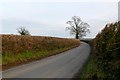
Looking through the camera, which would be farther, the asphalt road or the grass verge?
the asphalt road

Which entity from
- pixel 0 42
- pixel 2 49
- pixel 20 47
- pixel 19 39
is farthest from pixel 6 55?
pixel 19 39

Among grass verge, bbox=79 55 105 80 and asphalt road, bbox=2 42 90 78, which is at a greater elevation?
grass verge, bbox=79 55 105 80

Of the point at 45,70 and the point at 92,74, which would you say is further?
the point at 45,70

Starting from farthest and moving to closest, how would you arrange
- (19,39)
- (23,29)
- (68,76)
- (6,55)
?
(23,29)
(19,39)
(6,55)
(68,76)

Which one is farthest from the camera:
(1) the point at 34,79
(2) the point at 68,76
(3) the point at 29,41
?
(3) the point at 29,41

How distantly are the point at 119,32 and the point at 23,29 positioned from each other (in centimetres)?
7023

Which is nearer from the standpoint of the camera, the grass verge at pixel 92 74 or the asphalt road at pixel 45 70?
the grass verge at pixel 92 74

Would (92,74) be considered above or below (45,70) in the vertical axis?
above

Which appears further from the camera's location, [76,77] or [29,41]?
[29,41]

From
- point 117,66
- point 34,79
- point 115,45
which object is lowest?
point 34,79

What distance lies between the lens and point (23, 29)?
258 ft

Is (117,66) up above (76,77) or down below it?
above

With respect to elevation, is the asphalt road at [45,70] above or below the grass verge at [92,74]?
below

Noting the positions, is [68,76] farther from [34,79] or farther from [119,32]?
[119,32]
